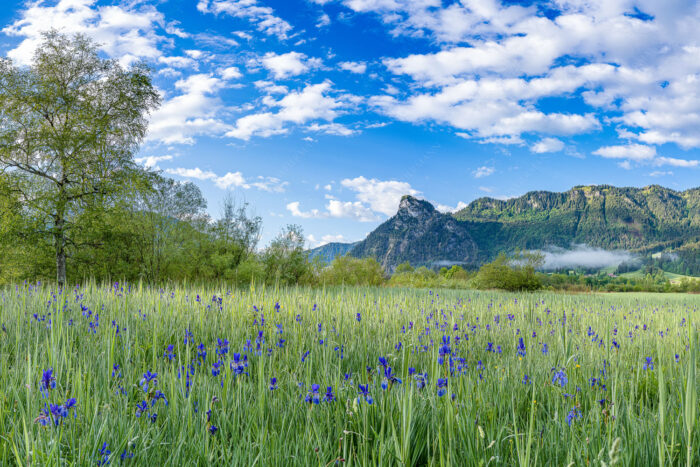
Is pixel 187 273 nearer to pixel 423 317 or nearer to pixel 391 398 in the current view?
pixel 423 317

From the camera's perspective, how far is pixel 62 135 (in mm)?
19125

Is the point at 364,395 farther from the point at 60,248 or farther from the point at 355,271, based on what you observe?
the point at 355,271

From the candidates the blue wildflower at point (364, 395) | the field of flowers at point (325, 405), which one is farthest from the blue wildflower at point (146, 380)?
the blue wildflower at point (364, 395)

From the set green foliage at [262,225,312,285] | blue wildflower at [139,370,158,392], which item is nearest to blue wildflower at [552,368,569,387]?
blue wildflower at [139,370,158,392]

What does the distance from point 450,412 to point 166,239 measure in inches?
813

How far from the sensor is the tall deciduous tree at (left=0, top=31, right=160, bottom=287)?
64.5ft

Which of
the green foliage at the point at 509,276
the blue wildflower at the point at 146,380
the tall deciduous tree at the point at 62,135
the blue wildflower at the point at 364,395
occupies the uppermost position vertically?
the tall deciduous tree at the point at 62,135

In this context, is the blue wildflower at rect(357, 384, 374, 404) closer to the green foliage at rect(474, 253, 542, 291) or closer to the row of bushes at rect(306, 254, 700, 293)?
the row of bushes at rect(306, 254, 700, 293)

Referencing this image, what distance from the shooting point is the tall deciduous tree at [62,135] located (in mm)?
19672

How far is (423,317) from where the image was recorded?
7.07 meters

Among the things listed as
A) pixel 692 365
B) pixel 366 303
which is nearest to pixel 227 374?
pixel 692 365

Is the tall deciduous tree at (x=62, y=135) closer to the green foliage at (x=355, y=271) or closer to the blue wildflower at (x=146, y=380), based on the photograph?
the green foliage at (x=355, y=271)

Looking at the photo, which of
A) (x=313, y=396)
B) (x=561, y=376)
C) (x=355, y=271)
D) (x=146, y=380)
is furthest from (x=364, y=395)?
(x=355, y=271)

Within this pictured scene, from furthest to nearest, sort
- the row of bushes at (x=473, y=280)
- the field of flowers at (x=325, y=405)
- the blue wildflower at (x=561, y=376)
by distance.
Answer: the row of bushes at (x=473, y=280) → the blue wildflower at (x=561, y=376) → the field of flowers at (x=325, y=405)
